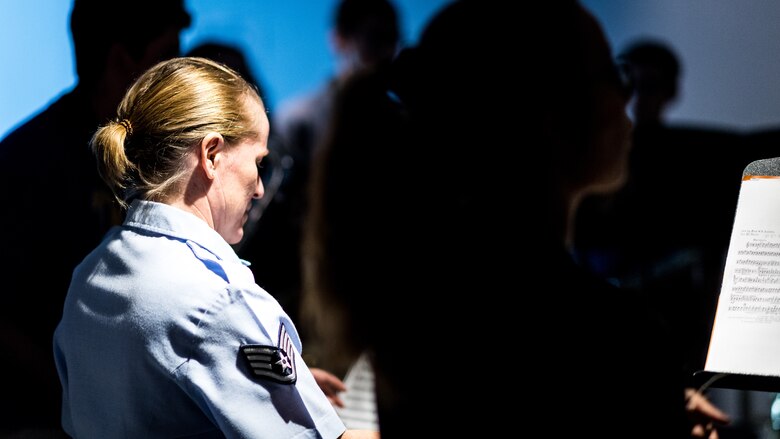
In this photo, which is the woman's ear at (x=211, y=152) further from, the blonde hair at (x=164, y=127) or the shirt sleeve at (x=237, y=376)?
the shirt sleeve at (x=237, y=376)

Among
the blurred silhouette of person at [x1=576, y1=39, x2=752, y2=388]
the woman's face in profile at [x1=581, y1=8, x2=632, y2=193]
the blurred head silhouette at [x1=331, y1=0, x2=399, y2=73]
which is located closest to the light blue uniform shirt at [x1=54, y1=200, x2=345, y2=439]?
the woman's face in profile at [x1=581, y1=8, x2=632, y2=193]

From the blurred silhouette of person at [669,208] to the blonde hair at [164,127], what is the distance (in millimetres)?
1607

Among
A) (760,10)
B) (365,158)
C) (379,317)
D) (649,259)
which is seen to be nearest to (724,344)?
(379,317)

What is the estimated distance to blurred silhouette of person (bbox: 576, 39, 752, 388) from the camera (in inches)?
113

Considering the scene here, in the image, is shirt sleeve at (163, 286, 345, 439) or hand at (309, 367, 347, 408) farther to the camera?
hand at (309, 367, 347, 408)

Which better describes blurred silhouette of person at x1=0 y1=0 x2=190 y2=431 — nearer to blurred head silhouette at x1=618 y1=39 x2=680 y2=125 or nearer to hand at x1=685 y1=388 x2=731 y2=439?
hand at x1=685 y1=388 x2=731 y2=439

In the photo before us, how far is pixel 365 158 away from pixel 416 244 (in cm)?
38

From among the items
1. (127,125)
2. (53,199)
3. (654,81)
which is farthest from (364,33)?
(127,125)

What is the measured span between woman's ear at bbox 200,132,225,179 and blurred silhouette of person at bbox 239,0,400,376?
1.17m

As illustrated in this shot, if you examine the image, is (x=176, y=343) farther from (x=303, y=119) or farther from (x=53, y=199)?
(x=303, y=119)

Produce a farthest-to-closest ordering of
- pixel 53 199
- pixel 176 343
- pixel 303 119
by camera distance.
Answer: pixel 303 119 < pixel 53 199 < pixel 176 343

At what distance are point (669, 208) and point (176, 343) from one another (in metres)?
2.15

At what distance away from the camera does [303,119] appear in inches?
112

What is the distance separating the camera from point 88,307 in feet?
4.54
